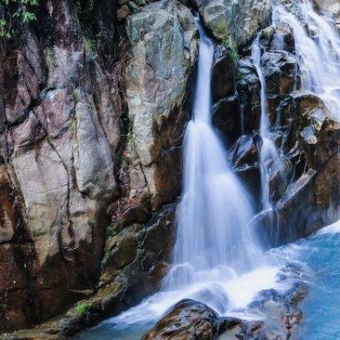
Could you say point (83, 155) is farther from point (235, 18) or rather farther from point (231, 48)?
point (235, 18)

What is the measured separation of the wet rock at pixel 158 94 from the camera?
→ 283 inches

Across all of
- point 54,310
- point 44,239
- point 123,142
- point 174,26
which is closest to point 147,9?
point 174,26

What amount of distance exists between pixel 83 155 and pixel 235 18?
5.44m

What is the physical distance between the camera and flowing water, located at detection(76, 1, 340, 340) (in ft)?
21.5

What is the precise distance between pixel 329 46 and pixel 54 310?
10.9 metres

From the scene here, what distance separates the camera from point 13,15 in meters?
6.05

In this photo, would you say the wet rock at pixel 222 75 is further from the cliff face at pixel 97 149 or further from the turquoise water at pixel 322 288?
the turquoise water at pixel 322 288

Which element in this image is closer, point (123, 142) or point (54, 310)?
point (54, 310)

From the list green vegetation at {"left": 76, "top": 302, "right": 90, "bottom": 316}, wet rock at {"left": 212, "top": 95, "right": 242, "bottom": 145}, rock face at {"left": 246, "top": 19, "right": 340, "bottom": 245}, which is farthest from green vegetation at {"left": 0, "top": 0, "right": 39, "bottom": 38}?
rock face at {"left": 246, "top": 19, "right": 340, "bottom": 245}

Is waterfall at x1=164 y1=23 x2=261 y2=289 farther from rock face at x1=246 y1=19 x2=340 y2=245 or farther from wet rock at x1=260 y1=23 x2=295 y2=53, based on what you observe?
wet rock at x1=260 y1=23 x2=295 y2=53

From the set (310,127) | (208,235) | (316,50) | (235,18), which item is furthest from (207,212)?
(316,50)

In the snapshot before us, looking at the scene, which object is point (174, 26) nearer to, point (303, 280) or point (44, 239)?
point (44, 239)

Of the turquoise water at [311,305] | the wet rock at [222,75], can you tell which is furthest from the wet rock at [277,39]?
the turquoise water at [311,305]

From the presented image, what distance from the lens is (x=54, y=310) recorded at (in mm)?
6348
